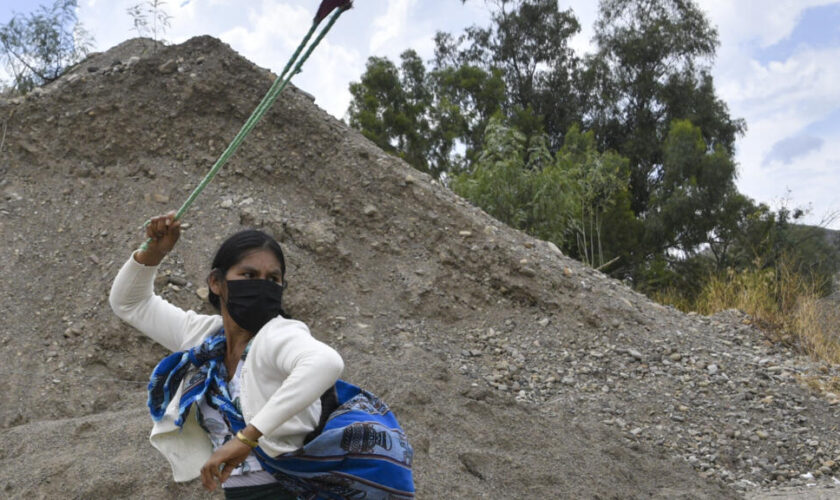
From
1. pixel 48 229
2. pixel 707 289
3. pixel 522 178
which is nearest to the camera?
pixel 48 229

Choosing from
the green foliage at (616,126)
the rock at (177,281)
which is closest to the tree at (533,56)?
the green foliage at (616,126)

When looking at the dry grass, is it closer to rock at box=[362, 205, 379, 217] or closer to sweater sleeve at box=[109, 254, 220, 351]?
rock at box=[362, 205, 379, 217]

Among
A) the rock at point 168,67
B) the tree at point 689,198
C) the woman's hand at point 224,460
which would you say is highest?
the tree at point 689,198

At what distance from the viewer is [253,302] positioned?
1811mm

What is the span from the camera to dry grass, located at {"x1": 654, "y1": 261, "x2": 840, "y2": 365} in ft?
20.9

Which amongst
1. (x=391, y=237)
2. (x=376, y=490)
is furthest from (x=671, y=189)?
(x=376, y=490)

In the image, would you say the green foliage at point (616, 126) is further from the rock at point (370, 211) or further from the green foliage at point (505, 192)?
the rock at point (370, 211)

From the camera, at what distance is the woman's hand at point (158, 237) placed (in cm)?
192

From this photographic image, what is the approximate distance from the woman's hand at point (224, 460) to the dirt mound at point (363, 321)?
1893 millimetres

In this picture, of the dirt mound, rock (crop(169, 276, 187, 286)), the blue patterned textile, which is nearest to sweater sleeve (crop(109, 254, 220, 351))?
the blue patterned textile

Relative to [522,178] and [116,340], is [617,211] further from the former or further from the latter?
[116,340]

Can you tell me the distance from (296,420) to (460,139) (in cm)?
1667

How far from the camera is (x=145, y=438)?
3.71 metres

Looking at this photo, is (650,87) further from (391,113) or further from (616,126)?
(391,113)
